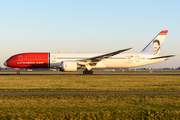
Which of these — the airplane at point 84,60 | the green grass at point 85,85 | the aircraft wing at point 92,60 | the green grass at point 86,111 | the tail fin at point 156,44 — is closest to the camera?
the green grass at point 86,111

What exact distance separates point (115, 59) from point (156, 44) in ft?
30.6

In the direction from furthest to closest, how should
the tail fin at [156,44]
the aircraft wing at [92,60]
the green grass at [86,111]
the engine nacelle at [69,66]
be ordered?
the tail fin at [156,44]
the aircraft wing at [92,60]
the engine nacelle at [69,66]
the green grass at [86,111]

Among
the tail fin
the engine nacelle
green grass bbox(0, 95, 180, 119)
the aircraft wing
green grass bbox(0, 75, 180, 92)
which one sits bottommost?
green grass bbox(0, 95, 180, 119)

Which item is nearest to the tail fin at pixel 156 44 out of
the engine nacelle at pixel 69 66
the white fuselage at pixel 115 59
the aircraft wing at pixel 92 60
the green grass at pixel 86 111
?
the white fuselage at pixel 115 59

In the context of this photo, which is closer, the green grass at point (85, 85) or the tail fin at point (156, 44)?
the green grass at point (85, 85)

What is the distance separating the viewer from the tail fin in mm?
44156

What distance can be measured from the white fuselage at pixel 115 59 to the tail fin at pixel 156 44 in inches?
60.8

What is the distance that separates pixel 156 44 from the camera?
1746 inches

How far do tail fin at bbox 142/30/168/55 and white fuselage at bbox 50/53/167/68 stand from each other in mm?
1545

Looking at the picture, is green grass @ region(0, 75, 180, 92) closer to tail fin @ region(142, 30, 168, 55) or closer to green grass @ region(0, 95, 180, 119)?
green grass @ region(0, 95, 180, 119)

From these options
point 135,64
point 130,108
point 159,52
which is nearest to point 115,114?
point 130,108

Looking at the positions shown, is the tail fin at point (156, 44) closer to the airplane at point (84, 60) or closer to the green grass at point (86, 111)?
the airplane at point (84, 60)

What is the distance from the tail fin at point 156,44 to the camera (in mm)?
44156

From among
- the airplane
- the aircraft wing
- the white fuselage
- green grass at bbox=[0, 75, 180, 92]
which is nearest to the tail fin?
the airplane
